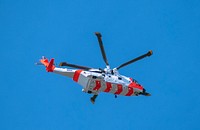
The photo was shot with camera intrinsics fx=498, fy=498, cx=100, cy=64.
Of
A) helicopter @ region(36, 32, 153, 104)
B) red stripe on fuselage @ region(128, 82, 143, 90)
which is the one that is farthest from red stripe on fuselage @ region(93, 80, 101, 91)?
red stripe on fuselage @ region(128, 82, 143, 90)

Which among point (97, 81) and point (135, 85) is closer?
point (97, 81)

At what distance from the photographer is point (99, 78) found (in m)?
42.5

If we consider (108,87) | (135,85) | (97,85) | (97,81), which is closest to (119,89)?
(108,87)

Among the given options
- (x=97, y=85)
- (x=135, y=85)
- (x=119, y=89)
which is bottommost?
(x=97, y=85)

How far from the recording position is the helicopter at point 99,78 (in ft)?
139

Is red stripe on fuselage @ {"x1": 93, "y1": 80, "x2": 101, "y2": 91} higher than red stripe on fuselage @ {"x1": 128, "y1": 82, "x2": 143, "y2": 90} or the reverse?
the reverse

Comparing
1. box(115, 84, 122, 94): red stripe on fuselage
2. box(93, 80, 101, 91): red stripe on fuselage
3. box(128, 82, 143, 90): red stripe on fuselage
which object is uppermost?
box(128, 82, 143, 90): red stripe on fuselage

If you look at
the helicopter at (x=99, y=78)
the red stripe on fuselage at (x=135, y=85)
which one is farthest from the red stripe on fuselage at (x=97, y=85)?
the red stripe on fuselage at (x=135, y=85)

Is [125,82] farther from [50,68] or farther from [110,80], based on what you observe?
[50,68]

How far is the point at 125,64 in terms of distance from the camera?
148ft

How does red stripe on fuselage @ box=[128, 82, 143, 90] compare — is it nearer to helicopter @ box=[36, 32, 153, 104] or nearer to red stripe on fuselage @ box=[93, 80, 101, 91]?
helicopter @ box=[36, 32, 153, 104]

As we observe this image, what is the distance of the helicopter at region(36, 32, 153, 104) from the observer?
4231 centimetres

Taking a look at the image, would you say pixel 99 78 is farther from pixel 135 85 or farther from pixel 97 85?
pixel 135 85

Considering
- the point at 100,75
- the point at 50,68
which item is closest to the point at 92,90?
the point at 100,75
